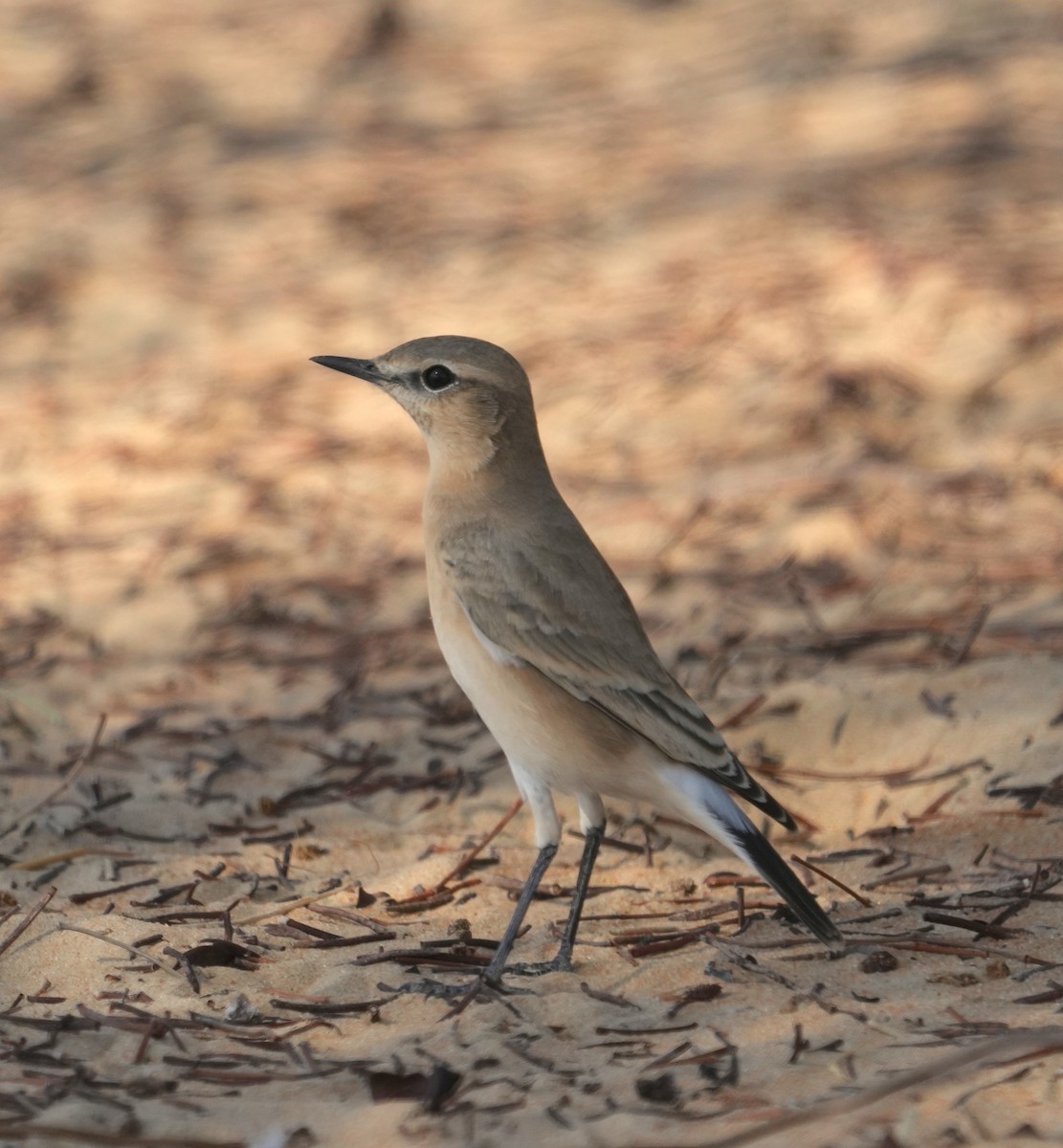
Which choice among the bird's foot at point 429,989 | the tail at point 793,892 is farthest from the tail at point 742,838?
the bird's foot at point 429,989

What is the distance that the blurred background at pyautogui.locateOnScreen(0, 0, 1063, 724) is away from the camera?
26.4ft

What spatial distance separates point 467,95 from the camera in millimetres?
11570

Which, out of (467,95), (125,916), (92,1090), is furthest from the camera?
(467,95)

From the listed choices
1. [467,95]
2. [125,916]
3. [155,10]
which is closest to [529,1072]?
[125,916]

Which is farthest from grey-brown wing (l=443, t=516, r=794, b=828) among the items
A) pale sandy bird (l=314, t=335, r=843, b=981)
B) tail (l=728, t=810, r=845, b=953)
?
tail (l=728, t=810, r=845, b=953)

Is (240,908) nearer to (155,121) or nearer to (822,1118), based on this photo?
(822,1118)

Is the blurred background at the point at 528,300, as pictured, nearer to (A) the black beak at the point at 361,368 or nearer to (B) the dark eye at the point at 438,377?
(A) the black beak at the point at 361,368

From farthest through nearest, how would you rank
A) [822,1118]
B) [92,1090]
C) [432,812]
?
[432,812], [92,1090], [822,1118]

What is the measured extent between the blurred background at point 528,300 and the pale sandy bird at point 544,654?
2.11 meters

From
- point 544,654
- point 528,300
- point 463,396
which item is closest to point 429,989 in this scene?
point 544,654

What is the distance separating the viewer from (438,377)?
5.42 meters

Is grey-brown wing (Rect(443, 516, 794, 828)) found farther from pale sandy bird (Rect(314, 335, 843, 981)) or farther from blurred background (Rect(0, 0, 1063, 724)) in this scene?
blurred background (Rect(0, 0, 1063, 724))

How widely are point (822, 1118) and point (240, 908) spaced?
226cm

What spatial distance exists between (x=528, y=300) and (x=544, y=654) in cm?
579
